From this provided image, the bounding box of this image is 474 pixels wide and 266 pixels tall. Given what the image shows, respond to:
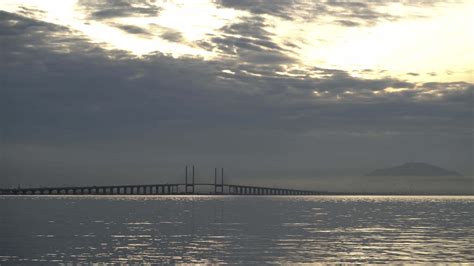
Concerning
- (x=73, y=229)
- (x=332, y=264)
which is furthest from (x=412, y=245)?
(x=73, y=229)

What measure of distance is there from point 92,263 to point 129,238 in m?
15.3

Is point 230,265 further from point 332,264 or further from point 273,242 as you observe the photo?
point 273,242

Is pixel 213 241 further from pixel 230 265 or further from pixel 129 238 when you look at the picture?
pixel 230 265

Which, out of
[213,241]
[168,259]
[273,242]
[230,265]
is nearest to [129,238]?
[213,241]

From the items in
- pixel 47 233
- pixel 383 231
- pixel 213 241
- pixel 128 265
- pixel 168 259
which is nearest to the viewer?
pixel 128 265

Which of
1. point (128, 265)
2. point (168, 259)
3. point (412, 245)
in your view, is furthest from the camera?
point (412, 245)

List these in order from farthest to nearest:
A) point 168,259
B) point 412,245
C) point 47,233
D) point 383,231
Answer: point 383,231 → point 47,233 → point 412,245 → point 168,259

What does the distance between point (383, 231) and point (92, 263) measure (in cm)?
2928

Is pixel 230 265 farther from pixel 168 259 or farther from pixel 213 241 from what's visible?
pixel 213 241

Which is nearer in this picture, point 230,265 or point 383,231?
point 230,265

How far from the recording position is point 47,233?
52688mm

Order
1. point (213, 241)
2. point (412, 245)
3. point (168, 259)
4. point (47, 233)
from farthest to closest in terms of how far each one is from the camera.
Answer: point (47, 233), point (213, 241), point (412, 245), point (168, 259)

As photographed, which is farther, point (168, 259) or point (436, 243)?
point (436, 243)

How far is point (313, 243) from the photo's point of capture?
150ft
